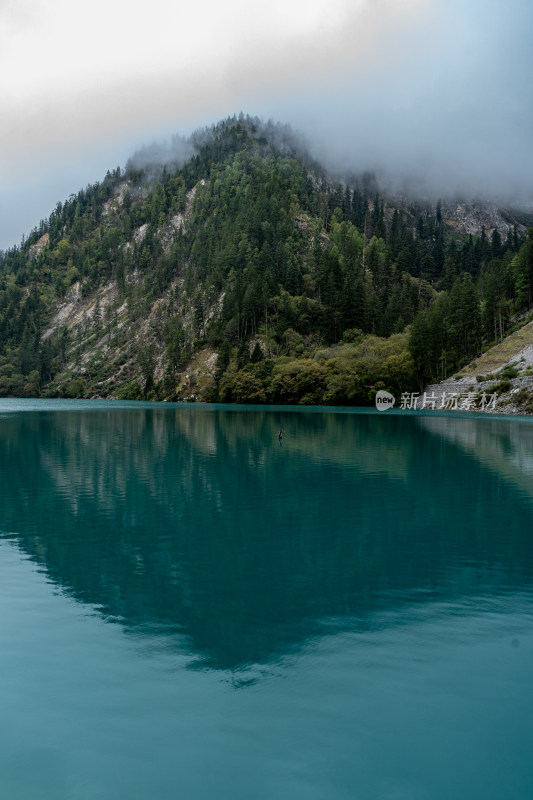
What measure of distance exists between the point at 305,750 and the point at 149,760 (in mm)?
2265

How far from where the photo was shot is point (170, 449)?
42.9 meters

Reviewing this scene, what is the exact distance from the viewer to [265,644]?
1137 centimetres

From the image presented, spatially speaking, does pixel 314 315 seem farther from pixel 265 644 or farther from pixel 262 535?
pixel 265 644

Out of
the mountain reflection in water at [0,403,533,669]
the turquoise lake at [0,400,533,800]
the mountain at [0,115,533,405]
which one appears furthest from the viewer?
the mountain at [0,115,533,405]

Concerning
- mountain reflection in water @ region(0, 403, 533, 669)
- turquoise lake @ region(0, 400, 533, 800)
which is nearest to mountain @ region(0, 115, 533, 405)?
mountain reflection in water @ region(0, 403, 533, 669)

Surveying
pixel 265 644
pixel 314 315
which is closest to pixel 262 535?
pixel 265 644

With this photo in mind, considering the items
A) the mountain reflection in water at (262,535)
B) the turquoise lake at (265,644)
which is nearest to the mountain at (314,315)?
Result: the mountain reflection in water at (262,535)

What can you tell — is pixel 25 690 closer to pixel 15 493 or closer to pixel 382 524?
pixel 382 524

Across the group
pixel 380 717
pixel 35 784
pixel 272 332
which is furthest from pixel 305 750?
pixel 272 332

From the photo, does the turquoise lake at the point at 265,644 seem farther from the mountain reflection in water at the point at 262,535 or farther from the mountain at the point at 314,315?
the mountain at the point at 314,315

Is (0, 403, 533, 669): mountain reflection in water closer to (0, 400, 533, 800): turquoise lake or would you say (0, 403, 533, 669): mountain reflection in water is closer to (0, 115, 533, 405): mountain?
(0, 400, 533, 800): turquoise lake

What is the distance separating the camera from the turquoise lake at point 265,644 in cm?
775

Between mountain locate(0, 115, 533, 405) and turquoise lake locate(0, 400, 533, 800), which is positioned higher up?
mountain locate(0, 115, 533, 405)

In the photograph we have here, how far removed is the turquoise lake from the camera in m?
7.75
